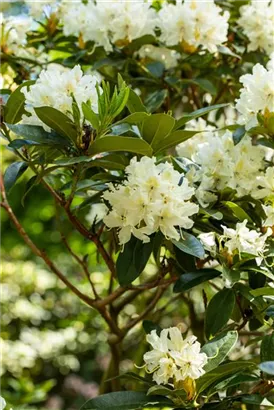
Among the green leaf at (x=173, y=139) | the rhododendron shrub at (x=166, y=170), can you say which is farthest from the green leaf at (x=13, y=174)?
the green leaf at (x=173, y=139)

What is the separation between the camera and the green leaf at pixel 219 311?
1098mm

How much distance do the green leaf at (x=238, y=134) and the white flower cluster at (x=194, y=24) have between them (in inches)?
12.3

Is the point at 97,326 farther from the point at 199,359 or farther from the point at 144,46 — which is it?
the point at 199,359

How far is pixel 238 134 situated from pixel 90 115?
0.37 meters

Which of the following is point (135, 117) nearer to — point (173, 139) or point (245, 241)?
point (173, 139)

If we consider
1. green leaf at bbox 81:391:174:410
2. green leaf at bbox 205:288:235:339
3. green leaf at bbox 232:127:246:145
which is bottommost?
green leaf at bbox 81:391:174:410

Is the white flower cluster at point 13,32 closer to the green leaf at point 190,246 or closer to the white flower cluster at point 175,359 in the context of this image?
the green leaf at point 190,246

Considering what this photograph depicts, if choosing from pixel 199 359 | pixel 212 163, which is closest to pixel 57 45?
pixel 212 163

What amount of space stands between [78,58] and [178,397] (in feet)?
2.95

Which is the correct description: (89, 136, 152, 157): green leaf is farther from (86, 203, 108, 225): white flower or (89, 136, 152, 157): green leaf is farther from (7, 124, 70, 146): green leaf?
(86, 203, 108, 225): white flower

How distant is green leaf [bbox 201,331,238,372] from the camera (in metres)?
0.97

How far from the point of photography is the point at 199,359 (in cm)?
94

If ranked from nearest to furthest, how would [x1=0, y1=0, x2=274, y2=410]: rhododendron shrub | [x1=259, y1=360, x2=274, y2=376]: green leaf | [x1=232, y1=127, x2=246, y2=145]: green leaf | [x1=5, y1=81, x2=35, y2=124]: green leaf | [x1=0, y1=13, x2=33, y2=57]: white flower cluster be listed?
[x1=259, y1=360, x2=274, y2=376]: green leaf < [x1=0, y1=0, x2=274, y2=410]: rhododendron shrub < [x1=5, y1=81, x2=35, y2=124]: green leaf < [x1=232, y1=127, x2=246, y2=145]: green leaf < [x1=0, y1=13, x2=33, y2=57]: white flower cluster

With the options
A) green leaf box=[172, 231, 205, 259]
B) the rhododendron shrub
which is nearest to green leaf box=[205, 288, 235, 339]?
the rhododendron shrub
